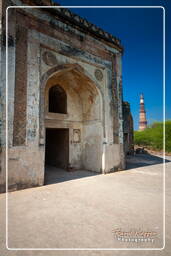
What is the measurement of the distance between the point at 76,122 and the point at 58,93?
1.86 metres

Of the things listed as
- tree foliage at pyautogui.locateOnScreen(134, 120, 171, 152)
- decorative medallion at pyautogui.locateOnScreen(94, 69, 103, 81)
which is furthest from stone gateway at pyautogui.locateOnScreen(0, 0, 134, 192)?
tree foliage at pyautogui.locateOnScreen(134, 120, 171, 152)

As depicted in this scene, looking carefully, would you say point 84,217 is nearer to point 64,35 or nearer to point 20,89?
point 20,89

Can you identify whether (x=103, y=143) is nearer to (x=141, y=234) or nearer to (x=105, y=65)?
(x=105, y=65)

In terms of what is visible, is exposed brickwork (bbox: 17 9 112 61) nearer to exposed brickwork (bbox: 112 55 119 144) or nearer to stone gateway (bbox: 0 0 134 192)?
stone gateway (bbox: 0 0 134 192)

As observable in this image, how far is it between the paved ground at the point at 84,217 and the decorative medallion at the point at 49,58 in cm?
458

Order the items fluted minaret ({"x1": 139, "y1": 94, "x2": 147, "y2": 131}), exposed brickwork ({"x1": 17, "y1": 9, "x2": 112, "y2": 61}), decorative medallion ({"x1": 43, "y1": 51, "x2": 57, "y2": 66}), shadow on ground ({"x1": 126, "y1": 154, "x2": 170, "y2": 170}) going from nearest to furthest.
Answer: exposed brickwork ({"x1": 17, "y1": 9, "x2": 112, "y2": 61}), decorative medallion ({"x1": 43, "y1": 51, "x2": 57, "y2": 66}), shadow on ground ({"x1": 126, "y1": 154, "x2": 170, "y2": 170}), fluted minaret ({"x1": 139, "y1": 94, "x2": 147, "y2": 131})

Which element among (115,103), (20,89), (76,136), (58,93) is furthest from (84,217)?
(58,93)

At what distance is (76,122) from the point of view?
828cm

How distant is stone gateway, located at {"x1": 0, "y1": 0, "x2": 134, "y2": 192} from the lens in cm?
492

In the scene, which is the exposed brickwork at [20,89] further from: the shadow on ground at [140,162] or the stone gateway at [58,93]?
the shadow on ground at [140,162]

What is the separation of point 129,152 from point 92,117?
809cm

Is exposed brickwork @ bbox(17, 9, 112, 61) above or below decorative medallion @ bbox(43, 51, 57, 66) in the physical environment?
above

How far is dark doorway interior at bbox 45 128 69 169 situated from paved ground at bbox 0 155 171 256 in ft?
→ 10.5

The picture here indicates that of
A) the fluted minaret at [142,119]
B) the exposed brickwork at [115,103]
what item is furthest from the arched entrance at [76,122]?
the fluted minaret at [142,119]
